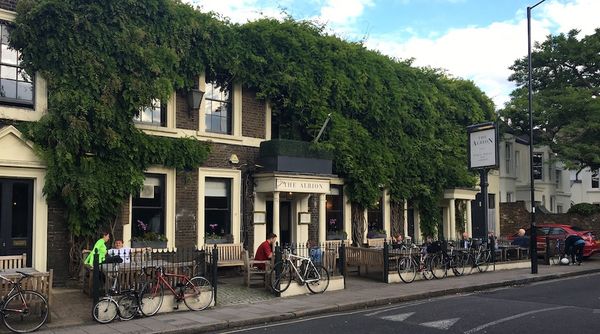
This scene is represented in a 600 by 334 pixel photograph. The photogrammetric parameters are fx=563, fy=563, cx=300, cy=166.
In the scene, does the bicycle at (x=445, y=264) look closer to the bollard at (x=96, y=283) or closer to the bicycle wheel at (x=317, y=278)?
the bicycle wheel at (x=317, y=278)

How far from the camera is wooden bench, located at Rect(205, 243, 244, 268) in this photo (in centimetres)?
1599

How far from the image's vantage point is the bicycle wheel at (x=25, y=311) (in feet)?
30.8

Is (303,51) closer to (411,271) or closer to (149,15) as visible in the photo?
(149,15)

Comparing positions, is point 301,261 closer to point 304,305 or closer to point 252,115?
point 304,305

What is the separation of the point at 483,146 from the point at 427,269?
5649 mm

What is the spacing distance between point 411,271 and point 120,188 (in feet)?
27.6

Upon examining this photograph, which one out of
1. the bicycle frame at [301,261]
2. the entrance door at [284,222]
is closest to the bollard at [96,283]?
the bicycle frame at [301,261]

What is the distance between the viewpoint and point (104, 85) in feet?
46.1

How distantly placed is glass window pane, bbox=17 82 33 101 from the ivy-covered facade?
49mm

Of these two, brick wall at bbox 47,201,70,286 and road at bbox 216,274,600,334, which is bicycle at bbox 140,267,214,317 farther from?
brick wall at bbox 47,201,70,286

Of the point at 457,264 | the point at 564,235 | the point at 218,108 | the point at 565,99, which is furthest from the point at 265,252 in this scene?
the point at 565,99

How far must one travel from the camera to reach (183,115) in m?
16.3

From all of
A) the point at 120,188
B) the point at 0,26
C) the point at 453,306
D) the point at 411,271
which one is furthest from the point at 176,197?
the point at 453,306

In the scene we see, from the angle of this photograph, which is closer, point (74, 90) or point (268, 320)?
point (268, 320)
